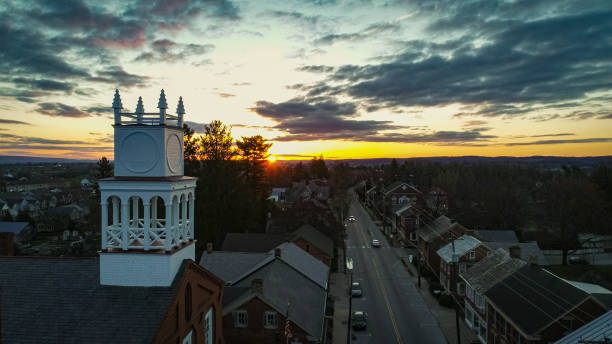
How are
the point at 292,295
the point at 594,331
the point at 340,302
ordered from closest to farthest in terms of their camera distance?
the point at 594,331 < the point at 292,295 < the point at 340,302

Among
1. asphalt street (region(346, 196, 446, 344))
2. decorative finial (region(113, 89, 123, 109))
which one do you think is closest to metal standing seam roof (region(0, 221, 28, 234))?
asphalt street (region(346, 196, 446, 344))

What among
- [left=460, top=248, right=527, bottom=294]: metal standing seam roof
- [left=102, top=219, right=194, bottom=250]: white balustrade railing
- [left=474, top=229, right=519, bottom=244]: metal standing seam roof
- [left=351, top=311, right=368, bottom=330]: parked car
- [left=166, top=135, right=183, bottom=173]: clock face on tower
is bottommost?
[left=351, top=311, right=368, bottom=330]: parked car

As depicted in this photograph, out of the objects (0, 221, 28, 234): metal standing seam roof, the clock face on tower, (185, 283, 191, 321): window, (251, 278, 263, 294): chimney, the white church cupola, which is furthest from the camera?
(0, 221, 28, 234): metal standing seam roof

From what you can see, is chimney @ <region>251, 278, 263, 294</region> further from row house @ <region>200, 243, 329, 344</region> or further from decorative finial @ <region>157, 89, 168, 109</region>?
decorative finial @ <region>157, 89, 168, 109</region>

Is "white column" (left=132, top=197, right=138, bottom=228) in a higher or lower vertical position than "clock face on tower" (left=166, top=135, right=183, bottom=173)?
lower

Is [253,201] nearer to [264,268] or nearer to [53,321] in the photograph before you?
[264,268]

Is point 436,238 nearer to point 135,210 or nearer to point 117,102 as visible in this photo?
point 135,210

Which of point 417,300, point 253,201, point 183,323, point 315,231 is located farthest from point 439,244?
point 183,323

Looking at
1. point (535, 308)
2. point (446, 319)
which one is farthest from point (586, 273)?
point (535, 308)
